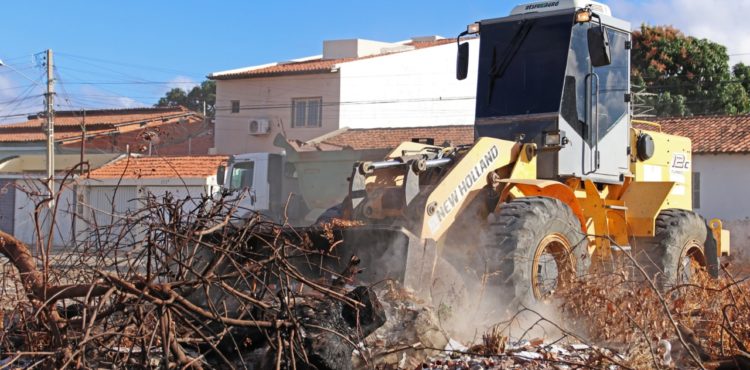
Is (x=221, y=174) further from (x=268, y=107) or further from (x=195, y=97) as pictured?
(x=195, y=97)

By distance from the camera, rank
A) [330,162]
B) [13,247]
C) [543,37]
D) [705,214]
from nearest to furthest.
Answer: [13,247] → [543,37] → [330,162] → [705,214]

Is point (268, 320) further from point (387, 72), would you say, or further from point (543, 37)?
point (387, 72)

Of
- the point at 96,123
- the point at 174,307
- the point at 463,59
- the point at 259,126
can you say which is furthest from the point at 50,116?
the point at 174,307

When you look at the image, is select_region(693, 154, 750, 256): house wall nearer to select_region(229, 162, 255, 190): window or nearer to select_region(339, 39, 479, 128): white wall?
select_region(339, 39, 479, 128): white wall

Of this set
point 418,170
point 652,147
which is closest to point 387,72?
point 652,147

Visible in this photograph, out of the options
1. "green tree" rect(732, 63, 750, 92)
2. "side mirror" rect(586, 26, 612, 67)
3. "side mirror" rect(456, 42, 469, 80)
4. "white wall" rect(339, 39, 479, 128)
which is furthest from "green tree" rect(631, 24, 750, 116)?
"side mirror" rect(586, 26, 612, 67)

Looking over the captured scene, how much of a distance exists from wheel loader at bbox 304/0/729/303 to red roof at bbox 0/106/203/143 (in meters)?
36.7

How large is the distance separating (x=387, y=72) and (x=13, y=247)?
3542 cm

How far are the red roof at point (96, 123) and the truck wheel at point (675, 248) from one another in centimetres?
3682

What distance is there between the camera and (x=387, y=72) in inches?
1639

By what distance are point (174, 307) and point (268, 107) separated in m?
36.9

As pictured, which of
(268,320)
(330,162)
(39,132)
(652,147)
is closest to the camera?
(268,320)

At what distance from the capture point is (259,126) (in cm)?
4156

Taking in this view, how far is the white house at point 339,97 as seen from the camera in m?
40.3
